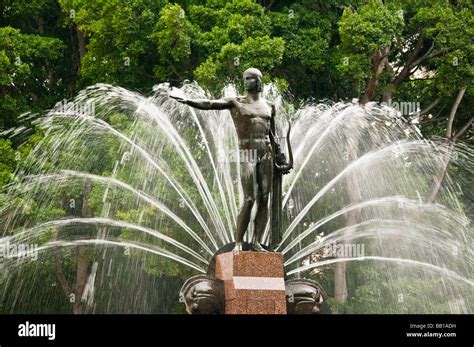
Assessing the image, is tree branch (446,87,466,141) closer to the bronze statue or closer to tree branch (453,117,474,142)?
tree branch (453,117,474,142)

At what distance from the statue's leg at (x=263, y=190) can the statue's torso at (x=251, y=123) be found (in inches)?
10.3

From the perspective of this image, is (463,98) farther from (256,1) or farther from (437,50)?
(256,1)

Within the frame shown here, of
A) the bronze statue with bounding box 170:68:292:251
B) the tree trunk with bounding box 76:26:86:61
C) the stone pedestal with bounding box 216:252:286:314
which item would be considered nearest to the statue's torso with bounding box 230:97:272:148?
the bronze statue with bounding box 170:68:292:251

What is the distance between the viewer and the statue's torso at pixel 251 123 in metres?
19.3

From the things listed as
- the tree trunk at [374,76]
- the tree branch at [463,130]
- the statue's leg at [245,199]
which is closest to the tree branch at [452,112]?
the tree branch at [463,130]

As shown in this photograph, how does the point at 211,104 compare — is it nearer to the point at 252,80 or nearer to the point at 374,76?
the point at 252,80

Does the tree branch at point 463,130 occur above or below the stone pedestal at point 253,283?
above

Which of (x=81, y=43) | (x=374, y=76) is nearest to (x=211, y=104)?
(x=374, y=76)

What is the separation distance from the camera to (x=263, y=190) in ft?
63.8

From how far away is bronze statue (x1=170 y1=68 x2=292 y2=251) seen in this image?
19309 mm

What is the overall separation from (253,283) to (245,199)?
138 cm

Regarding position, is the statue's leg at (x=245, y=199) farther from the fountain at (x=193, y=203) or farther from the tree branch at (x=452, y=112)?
the tree branch at (x=452, y=112)
